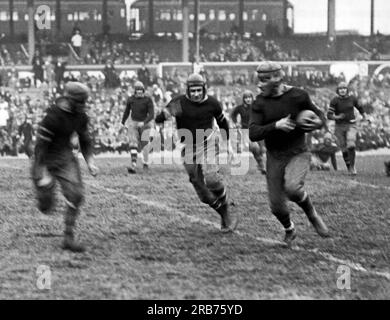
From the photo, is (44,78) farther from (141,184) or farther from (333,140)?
(141,184)

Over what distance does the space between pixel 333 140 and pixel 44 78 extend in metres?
15.0

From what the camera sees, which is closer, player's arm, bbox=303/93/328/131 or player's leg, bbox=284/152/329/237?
player's arm, bbox=303/93/328/131

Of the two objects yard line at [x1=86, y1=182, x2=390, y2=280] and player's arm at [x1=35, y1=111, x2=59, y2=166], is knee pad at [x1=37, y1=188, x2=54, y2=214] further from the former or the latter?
yard line at [x1=86, y1=182, x2=390, y2=280]

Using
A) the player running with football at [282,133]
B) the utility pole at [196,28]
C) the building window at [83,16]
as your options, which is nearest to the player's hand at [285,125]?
the player running with football at [282,133]

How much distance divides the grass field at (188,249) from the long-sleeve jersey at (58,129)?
0.98 meters

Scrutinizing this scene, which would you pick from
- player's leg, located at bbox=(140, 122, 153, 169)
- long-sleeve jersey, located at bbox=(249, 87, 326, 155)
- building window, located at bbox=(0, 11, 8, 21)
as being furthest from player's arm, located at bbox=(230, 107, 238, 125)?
building window, located at bbox=(0, 11, 8, 21)

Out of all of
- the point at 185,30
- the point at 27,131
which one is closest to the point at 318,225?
the point at 27,131

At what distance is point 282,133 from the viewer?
9.75 metres

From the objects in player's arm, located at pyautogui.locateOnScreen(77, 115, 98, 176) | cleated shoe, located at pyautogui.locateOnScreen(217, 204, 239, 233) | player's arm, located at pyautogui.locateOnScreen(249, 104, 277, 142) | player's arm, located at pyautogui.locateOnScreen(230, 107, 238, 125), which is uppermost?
player's arm, located at pyautogui.locateOnScreen(249, 104, 277, 142)

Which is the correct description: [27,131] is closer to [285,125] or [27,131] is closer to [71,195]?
[71,195]

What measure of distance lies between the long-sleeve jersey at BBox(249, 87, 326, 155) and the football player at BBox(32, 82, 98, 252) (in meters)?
1.74

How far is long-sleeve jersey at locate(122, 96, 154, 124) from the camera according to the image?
64.5 feet

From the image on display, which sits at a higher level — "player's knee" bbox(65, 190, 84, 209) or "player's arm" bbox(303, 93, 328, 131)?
Result: "player's arm" bbox(303, 93, 328, 131)

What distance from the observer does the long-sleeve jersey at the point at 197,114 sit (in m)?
11.4
